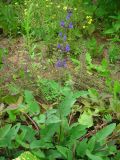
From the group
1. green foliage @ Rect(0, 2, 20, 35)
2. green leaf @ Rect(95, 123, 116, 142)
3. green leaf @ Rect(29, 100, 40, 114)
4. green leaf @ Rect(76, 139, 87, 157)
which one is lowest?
green leaf @ Rect(76, 139, 87, 157)

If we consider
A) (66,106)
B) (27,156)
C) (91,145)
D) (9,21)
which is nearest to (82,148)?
(91,145)

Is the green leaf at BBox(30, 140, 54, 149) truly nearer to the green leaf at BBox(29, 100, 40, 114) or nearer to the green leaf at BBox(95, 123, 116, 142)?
the green leaf at BBox(29, 100, 40, 114)

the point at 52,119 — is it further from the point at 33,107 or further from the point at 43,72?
the point at 43,72

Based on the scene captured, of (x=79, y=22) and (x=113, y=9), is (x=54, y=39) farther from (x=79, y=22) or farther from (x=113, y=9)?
(x=113, y=9)

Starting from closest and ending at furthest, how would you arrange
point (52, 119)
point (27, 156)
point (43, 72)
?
point (27, 156) → point (52, 119) → point (43, 72)

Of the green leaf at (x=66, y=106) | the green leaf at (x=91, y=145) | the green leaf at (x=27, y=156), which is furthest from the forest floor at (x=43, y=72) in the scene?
the green leaf at (x=27, y=156)

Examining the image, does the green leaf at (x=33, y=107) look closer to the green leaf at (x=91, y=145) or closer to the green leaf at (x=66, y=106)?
the green leaf at (x=66, y=106)

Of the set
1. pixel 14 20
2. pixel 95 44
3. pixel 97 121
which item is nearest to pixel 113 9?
pixel 95 44

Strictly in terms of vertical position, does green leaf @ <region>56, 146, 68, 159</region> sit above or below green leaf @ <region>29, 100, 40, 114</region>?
below

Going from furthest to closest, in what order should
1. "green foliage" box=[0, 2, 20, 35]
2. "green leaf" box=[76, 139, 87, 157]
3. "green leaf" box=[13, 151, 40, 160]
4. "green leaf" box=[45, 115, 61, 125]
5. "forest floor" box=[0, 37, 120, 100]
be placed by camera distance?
"green foliage" box=[0, 2, 20, 35] → "forest floor" box=[0, 37, 120, 100] → "green leaf" box=[76, 139, 87, 157] → "green leaf" box=[45, 115, 61, 125] → "green leaf" box=[13, 151, 40, 160]

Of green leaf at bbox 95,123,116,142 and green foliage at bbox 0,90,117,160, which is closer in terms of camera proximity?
green foliage at bbox 0,90,117,160

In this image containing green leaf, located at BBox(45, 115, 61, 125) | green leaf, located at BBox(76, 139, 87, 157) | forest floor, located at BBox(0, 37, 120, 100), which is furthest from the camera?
forest floor, located at BBox(0, 37, 120, 100)

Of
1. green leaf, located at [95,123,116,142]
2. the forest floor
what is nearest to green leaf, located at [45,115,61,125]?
green leaf, located at [95,123,116,142]

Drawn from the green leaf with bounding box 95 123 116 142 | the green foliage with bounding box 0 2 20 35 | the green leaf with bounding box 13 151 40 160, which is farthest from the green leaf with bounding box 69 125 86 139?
the green foliage with bounding box 0 2 20 35
